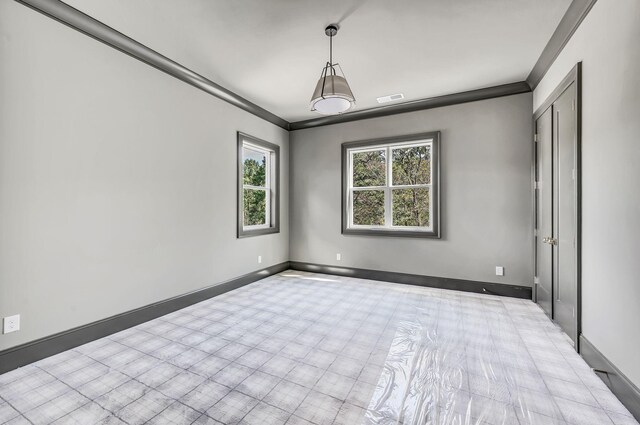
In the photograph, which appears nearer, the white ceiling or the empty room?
the empty room

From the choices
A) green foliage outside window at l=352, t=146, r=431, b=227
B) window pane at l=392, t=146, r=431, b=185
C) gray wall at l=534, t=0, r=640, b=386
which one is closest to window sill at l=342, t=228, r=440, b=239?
green foliage outside window at l=352, t=146, r=431, b=227

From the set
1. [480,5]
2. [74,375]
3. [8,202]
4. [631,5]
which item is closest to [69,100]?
[8,202]

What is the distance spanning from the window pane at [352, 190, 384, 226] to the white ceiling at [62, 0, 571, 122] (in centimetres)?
171

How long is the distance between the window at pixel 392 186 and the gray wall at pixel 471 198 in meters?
0.13

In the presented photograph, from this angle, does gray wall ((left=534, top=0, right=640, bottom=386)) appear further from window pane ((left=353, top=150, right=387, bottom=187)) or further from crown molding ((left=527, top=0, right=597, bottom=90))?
window pane ((left=353, top=150, right=387, bottom=187))

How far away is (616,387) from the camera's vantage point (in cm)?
176

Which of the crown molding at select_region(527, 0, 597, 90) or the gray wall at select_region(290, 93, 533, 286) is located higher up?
the crown molding at select_region(527, 0, 597, 90)

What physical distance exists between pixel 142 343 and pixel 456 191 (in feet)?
13.5

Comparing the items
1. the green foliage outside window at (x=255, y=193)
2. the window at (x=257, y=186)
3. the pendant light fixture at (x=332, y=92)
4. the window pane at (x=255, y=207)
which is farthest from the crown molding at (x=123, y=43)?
the pendant light fixture at (x=332, y=92)

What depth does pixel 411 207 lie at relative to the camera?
14.7 feet

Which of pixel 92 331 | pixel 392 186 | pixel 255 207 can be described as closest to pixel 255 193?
pixel 255 207

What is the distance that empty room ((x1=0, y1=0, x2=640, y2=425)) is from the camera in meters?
1.77

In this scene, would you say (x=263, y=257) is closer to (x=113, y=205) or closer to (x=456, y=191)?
(x=113, y=205)

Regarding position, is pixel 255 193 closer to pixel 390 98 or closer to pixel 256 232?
pixel 256 232
